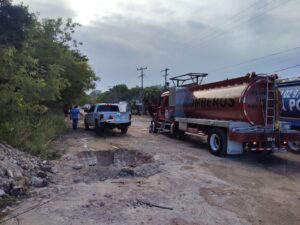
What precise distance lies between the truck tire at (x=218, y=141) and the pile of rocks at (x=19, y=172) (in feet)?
21.1

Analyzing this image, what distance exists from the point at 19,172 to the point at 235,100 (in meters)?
8.04

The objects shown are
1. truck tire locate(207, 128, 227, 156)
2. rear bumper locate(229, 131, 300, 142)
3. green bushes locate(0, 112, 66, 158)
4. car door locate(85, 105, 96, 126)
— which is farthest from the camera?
car door locate(85, 105, 96, 126)

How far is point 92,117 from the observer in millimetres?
22016

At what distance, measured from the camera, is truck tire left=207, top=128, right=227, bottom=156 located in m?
12.9

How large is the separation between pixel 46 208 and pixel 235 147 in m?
8.13

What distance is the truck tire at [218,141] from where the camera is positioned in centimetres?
1288

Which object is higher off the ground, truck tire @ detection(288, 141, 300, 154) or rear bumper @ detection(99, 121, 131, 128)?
rear bumper @ detection(99, 121, 131, 128)

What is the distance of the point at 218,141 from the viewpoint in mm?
13383

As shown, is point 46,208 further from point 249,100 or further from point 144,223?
point 249,100

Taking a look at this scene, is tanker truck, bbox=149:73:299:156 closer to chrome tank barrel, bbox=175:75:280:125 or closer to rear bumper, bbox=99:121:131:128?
chrome tank barrel, bbox=175:75:280:125

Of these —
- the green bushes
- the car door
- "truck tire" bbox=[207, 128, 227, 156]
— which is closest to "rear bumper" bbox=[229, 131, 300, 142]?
"truck tire" bbox=[207, 128, 227, 156]

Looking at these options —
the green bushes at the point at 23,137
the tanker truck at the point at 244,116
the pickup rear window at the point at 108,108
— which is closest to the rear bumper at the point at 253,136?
the tanker truck at the point at 244,116

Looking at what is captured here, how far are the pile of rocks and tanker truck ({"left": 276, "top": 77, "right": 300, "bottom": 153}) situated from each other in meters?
10.4

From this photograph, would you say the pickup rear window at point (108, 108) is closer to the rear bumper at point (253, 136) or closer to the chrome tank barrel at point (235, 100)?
the chrome tank barrel at point (235, 100)
